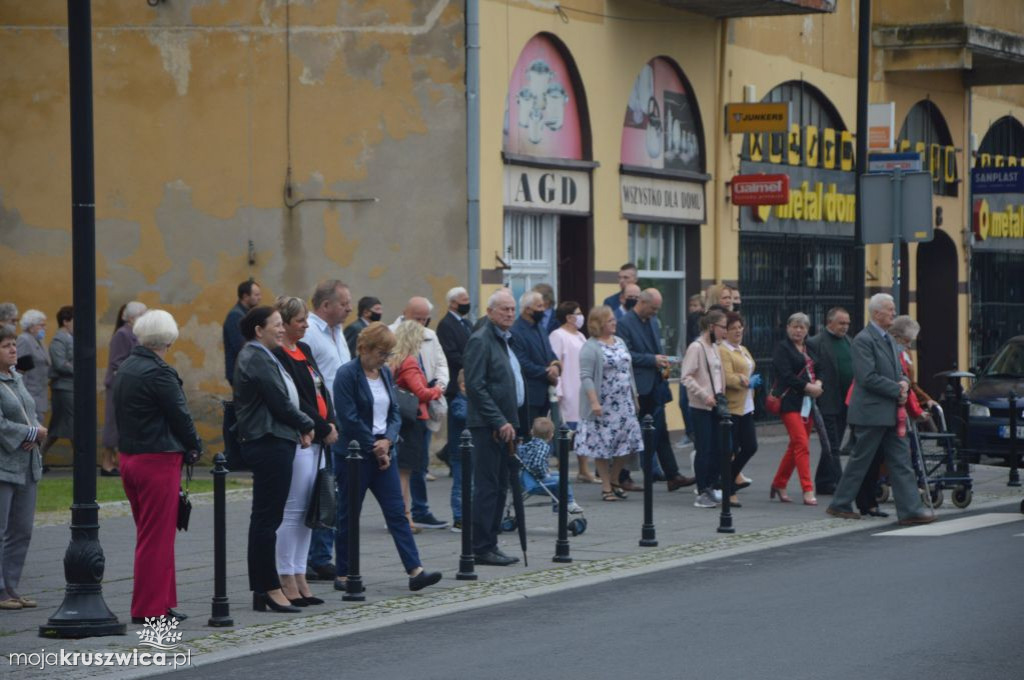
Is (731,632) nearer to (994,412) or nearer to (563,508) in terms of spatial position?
(563,508)

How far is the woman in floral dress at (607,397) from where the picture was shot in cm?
1654

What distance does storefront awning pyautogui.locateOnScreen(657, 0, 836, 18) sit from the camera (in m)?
24.5

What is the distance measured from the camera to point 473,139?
20.5m

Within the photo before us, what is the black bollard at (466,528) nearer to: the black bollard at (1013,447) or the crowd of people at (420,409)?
the crowd of people at (420,409)

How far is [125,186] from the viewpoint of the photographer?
21.1 meters

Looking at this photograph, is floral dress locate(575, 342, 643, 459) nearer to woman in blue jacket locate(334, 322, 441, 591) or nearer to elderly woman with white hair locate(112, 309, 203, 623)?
woman in blue jacket locate(334, 322, 441, 591)

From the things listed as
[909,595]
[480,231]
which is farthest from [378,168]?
[909,595]

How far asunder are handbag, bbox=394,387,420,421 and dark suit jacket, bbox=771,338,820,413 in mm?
4011

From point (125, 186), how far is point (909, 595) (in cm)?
1266

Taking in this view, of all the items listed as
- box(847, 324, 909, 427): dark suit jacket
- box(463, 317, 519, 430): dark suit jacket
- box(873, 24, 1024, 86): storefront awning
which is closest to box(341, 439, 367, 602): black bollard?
box(463, 317, 519, 430): dark suit jacket

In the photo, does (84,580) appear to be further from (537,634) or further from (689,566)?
(689,566)

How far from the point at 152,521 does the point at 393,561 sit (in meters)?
3.09

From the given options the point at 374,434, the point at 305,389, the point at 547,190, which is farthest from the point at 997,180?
the point at 305,389

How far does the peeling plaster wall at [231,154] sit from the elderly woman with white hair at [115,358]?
139 centimetres
